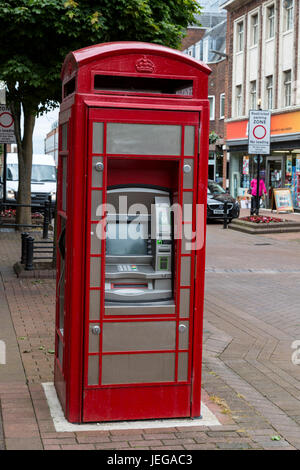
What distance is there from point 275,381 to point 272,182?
100.0 feet

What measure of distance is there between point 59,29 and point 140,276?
6.89m

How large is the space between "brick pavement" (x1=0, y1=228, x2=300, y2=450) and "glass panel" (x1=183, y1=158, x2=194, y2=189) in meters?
1.70

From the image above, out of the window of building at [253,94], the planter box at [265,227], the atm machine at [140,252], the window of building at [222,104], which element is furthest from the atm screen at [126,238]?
the window of building at [222,104]

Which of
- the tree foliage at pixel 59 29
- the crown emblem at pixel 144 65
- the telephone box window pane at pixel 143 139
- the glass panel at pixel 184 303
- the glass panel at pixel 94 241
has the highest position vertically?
the tree foliage at pixel 59 29

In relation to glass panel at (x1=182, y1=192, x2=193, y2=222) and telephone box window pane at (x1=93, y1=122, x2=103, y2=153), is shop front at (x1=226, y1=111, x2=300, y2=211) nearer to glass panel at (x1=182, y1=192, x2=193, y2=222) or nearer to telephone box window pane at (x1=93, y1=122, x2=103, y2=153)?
glass panel at (x1=182, y1=192, x2=193, y2=222)

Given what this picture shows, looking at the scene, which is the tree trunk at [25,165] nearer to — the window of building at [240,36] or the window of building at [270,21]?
the window of building at [270,21]

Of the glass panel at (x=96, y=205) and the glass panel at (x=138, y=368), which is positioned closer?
the glass panel at (x=96, y=205)

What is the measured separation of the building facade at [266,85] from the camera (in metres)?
33.7

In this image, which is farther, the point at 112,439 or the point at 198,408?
the point at 198,408

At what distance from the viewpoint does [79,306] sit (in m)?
4.92

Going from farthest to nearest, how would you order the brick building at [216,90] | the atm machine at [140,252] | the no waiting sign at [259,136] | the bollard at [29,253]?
the brick building at [216,90]
the no waiting sign at [259,136]
the bollard at [29,253]
the atm machine at [140,252]

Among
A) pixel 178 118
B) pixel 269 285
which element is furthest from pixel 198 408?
pixel 269 285

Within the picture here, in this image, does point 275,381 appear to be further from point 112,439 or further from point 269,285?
point 269,285

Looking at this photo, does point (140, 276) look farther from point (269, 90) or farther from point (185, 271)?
point (269, 90)
